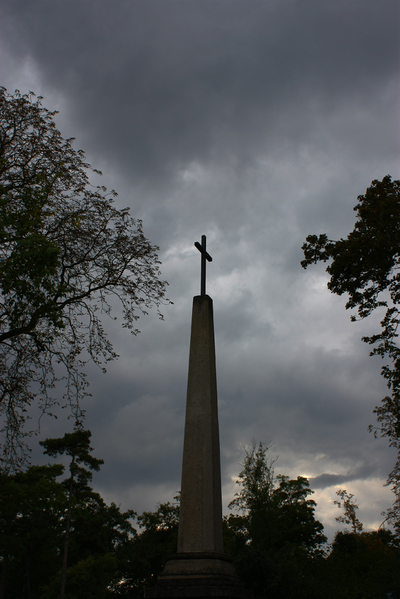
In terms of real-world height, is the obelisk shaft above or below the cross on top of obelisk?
below

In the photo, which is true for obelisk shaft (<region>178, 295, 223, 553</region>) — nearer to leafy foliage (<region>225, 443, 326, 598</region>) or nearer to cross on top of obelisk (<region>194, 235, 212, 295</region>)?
cross on top of obelisk (<region>194, 235, 212, 295</region>)

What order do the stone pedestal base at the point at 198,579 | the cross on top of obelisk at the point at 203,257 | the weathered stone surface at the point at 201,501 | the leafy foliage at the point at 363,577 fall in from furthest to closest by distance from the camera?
the leafy foliage at the point at 363,577 → the cross on top of obelisk at the point at 203,257 → the weathered stone surface at the point at 201,501 → the stone pedestal base at the point at 198,579

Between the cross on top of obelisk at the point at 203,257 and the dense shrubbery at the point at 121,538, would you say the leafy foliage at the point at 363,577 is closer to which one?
the dense shrubbery at the point at 121,538

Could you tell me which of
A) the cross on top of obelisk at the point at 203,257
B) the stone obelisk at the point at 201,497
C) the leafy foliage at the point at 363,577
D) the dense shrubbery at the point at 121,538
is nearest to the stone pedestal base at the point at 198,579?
the stone obelisk at the point at 201,497

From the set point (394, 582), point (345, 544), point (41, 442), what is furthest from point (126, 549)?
point (394, 582)

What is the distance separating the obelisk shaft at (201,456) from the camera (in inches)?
290

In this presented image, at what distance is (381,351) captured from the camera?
1222 centimetres

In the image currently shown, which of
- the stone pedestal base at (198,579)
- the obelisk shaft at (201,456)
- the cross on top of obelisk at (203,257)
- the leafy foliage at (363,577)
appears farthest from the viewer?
the leafy foliage at (363,577)

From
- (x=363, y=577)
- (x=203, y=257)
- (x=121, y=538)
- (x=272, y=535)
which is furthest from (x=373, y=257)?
(x=121, y=538)

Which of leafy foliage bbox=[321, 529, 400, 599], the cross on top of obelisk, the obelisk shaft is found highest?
the cross on top of obelisk

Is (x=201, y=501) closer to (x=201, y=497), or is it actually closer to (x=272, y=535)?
(x=201, y=497)

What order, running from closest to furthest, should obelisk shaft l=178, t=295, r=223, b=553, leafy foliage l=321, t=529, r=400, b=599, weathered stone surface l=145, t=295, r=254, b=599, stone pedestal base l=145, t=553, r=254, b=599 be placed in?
stone pedestal base l=145, t=553, r=254, b=599 → weathered stone surface l=145, t=295, r=254, b=599 → obelisk shaft l=178, t=295, r=223, b=553 → leafy foliage l=321, t=529, r=400, b=599

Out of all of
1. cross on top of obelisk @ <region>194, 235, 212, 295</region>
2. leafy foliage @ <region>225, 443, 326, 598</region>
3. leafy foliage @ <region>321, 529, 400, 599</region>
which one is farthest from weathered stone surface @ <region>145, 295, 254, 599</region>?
leafy foliage @ <region>321, 529, 400, 599</region>

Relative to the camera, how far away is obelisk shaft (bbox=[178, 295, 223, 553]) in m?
7.36
